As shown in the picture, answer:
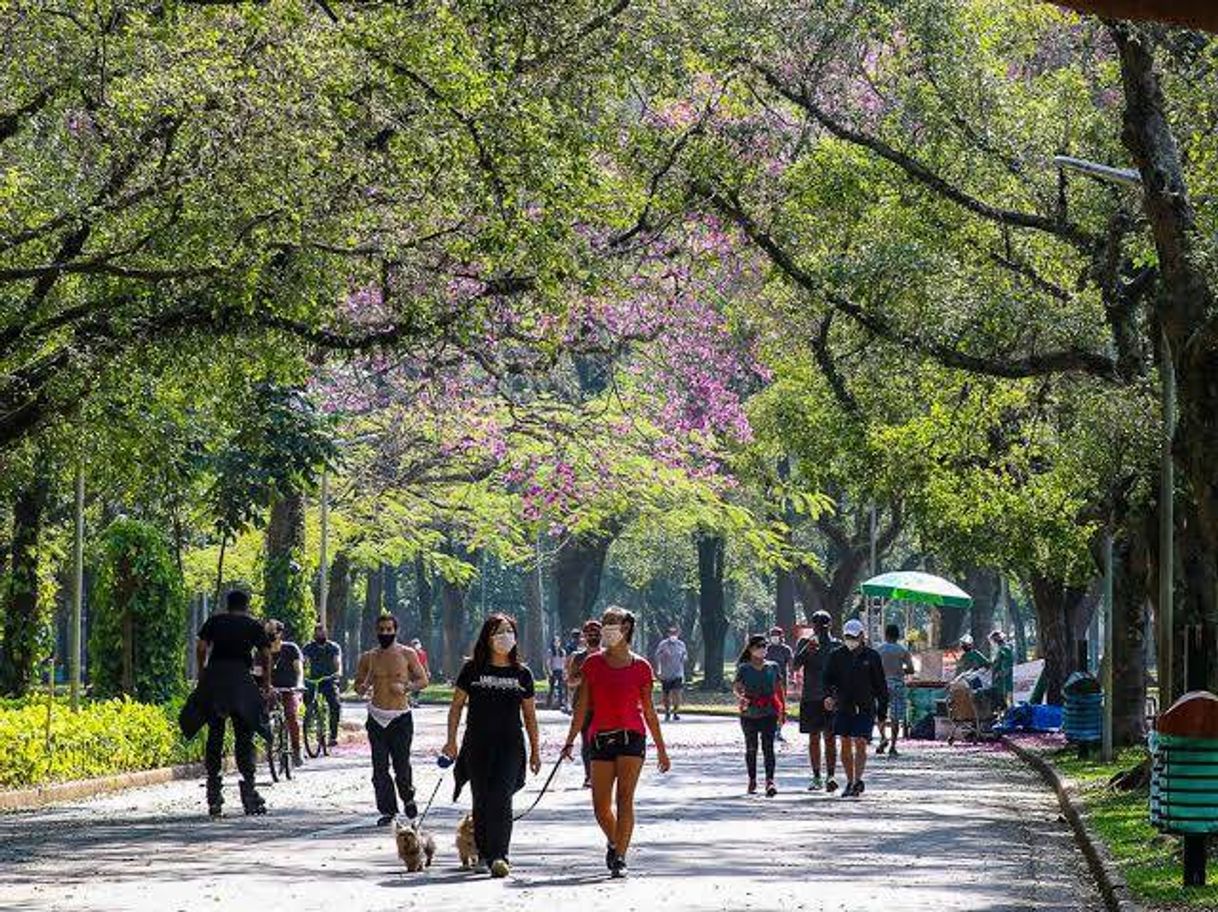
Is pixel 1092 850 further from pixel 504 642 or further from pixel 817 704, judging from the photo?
pixel 817 704

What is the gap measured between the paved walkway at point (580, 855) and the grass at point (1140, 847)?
36 cm

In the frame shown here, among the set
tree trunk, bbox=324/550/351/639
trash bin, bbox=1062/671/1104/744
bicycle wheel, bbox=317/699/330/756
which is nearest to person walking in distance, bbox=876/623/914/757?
trash bin, bbox=1062/671/1104/744

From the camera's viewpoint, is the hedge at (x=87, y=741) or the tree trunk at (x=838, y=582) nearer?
the hedge at (x=87, y=741)

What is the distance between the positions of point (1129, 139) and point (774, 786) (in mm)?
8532

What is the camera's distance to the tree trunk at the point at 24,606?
38469 millimetres

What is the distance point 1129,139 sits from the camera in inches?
869

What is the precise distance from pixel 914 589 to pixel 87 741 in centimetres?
2209

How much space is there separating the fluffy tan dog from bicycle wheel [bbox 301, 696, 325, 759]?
18.4m

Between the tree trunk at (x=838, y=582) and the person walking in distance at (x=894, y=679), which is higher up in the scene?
the tree trunk at (x=838, y=582)

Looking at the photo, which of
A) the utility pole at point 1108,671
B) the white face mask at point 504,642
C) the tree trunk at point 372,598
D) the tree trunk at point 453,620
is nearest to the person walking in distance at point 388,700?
the white face mask at point 504,642

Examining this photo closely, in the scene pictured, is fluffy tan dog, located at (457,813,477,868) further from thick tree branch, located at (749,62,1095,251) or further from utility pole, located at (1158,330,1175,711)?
thick tree branch, located at (749,62,1095,251)

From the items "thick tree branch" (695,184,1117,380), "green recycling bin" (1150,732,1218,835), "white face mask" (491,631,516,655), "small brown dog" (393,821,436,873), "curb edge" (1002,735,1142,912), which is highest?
"thick tree branch" (695,184,1117,380)

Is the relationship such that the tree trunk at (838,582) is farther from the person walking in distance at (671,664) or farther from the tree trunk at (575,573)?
the tree trunk at (575,573)

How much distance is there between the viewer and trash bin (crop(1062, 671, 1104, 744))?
33.7 m
